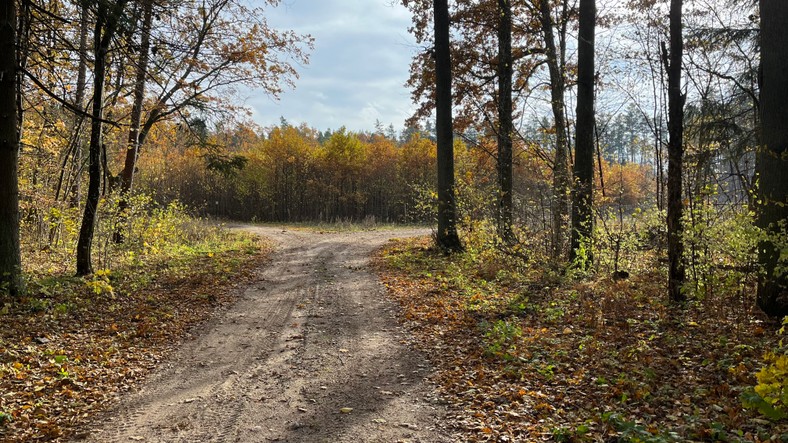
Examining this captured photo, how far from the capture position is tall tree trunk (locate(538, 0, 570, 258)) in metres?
9.83

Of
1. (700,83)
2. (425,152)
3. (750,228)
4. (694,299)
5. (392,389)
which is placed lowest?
(392,389)

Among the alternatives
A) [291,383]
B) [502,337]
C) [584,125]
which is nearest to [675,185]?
[502,337]

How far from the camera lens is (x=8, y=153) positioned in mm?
6965

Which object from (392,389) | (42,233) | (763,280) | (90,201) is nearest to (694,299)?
(763,280)

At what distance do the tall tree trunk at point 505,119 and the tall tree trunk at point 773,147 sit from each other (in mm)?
5910

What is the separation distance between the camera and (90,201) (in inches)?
340

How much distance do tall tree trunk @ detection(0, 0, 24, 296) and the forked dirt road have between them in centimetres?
309

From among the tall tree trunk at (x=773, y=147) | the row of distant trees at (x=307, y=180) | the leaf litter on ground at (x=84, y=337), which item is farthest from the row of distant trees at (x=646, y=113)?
the row of distant trees at (x=307, y=180)

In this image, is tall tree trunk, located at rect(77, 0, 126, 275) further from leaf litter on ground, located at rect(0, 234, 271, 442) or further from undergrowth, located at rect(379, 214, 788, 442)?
undergrowth, located at rect(379, 214, 788, 442)

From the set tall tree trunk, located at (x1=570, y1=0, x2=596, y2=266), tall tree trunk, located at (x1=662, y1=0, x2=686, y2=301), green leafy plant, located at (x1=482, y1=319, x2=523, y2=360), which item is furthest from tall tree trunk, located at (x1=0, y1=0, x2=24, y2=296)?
tall tree trunk, located at (x1=570, y1=0, x2=596, y2=266)

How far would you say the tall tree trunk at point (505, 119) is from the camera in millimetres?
11672

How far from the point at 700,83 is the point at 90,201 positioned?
1265 centimetres

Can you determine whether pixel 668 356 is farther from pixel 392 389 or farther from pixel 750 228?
pixel 392 389

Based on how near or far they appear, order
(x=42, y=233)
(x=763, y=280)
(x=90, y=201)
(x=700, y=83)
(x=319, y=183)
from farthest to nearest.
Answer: (x=319, y=183) < (x=42, y=233) < (x=700, y=83) < (x=90, y=201) < (x=763, y=280)
